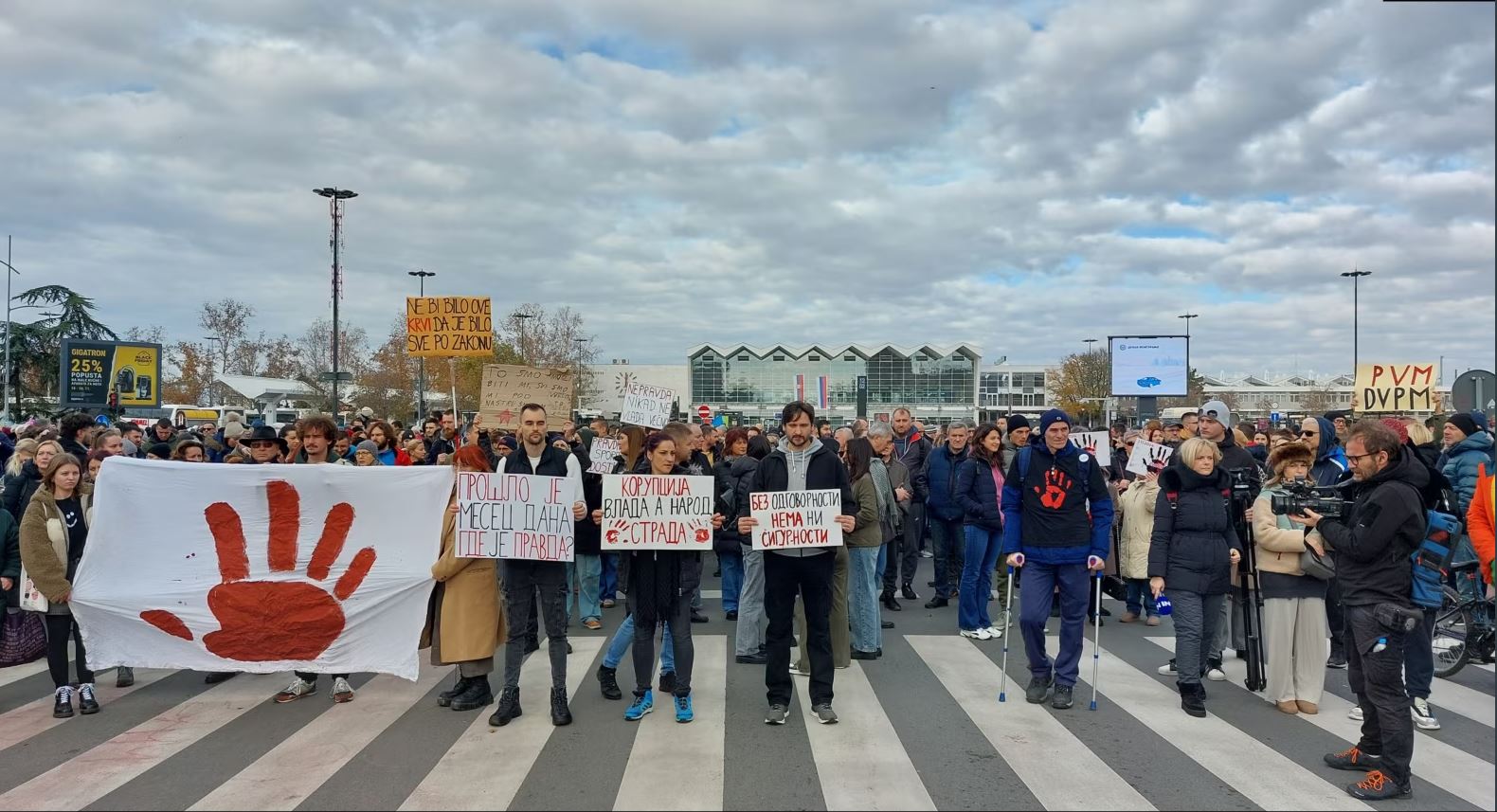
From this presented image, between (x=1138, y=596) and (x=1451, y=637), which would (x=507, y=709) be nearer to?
(x=1138, y=596)

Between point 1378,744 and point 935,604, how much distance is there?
4976 mm

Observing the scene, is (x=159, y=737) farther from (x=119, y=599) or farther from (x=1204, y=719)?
(x=1204, y=719)

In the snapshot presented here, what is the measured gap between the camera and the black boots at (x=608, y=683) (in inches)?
242

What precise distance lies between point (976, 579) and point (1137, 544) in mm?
1766

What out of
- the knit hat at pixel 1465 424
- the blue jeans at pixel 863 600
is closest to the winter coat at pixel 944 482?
the blue jeans at pixel 863 600

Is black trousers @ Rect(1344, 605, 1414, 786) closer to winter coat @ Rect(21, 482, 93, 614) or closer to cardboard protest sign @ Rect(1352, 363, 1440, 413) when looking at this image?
winter coat @ Rect(21, 482, 93, 614)

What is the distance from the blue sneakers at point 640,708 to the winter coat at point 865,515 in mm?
1990

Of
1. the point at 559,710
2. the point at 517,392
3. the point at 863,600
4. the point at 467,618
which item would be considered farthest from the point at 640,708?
the point at 517,392

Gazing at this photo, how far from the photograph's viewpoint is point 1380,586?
4.80 m

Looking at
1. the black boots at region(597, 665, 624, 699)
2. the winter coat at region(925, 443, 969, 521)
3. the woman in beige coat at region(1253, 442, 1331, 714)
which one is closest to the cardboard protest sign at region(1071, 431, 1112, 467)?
the winter coat at region(925, 443, 969, 521)

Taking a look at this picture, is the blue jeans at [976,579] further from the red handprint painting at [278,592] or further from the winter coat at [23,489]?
the winter coat at [23,489]

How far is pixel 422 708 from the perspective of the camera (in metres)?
5.99

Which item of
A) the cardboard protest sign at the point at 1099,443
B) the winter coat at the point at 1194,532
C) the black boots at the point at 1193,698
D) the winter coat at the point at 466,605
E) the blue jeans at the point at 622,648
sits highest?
the cardboard protest sign at the point at 1099,443

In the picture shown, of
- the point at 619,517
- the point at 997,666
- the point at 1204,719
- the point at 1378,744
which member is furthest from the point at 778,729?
the point at 1378,744
